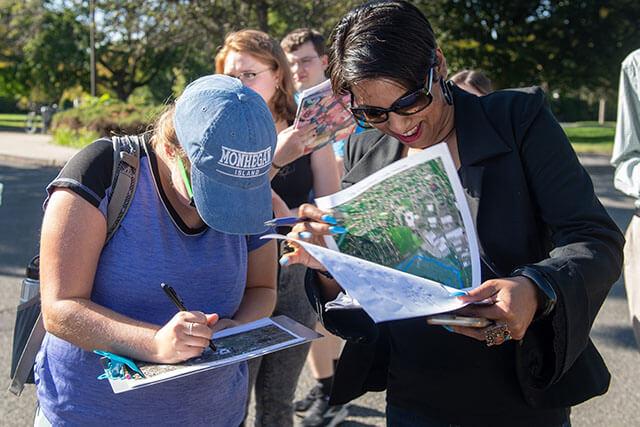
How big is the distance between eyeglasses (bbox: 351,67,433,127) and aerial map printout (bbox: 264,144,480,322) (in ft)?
0.53

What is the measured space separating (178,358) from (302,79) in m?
2.66

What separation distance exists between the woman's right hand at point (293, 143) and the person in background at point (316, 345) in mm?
786

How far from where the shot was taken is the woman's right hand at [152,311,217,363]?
1458 millimetres

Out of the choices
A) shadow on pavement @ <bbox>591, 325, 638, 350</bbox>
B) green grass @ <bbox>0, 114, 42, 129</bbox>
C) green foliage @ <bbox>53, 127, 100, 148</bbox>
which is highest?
shadow on pavement @ <bbox>591, 325, 638, 350</bbox>

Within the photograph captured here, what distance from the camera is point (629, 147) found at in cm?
288

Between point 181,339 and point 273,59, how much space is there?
1.81m

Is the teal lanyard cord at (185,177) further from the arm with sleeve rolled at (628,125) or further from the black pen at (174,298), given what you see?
the arm with sleeve rolled at (628,125)

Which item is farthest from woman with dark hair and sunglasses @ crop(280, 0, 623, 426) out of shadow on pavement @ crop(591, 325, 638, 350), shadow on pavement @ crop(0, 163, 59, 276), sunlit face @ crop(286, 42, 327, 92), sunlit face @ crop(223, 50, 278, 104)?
shadow on pavement @ crop(0, 163, 59, 276)

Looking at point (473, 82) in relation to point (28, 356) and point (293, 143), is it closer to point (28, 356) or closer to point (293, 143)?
point (293, 143)

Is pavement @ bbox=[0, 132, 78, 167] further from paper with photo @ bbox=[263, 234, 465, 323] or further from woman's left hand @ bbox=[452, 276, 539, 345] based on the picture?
woman's left hand @ bbox=[452, 276, 539, 345]

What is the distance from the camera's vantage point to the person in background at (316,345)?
3.57 metres

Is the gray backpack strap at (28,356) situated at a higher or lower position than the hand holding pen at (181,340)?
lower

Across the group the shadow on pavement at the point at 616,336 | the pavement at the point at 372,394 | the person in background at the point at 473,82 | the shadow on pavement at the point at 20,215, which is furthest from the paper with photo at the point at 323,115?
the shadow on pavement at the point at 616,336

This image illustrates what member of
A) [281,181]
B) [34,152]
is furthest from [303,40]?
[34,152]
